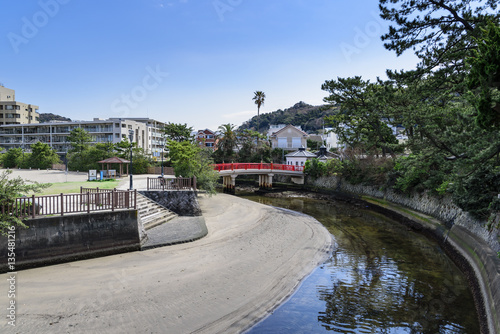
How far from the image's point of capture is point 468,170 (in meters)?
14.3

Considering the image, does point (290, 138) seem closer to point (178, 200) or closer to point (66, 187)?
point (178, 200)

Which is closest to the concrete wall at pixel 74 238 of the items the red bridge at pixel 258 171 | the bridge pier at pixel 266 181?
the red bridge at pixel 258 171

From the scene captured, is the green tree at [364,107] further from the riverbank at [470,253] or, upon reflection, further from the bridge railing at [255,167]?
the bridge railing at [255,167]

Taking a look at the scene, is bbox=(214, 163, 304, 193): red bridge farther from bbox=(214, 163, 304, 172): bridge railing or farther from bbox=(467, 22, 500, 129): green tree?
bbox=(467, 22, 500, 129): green tree

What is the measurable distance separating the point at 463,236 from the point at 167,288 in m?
15.3

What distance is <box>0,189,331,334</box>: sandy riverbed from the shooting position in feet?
26.7

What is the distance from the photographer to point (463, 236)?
609 inches

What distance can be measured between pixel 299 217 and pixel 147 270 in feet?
49.2

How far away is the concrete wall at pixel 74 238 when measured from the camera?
1120cm

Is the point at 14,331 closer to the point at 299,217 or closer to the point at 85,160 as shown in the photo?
the point at 299,217

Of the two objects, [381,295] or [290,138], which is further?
[290,138]

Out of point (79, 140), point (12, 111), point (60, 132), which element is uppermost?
point (12, 111)

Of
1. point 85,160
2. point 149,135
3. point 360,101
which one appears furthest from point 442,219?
point 149,135

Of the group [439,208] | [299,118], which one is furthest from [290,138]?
[299,118]
